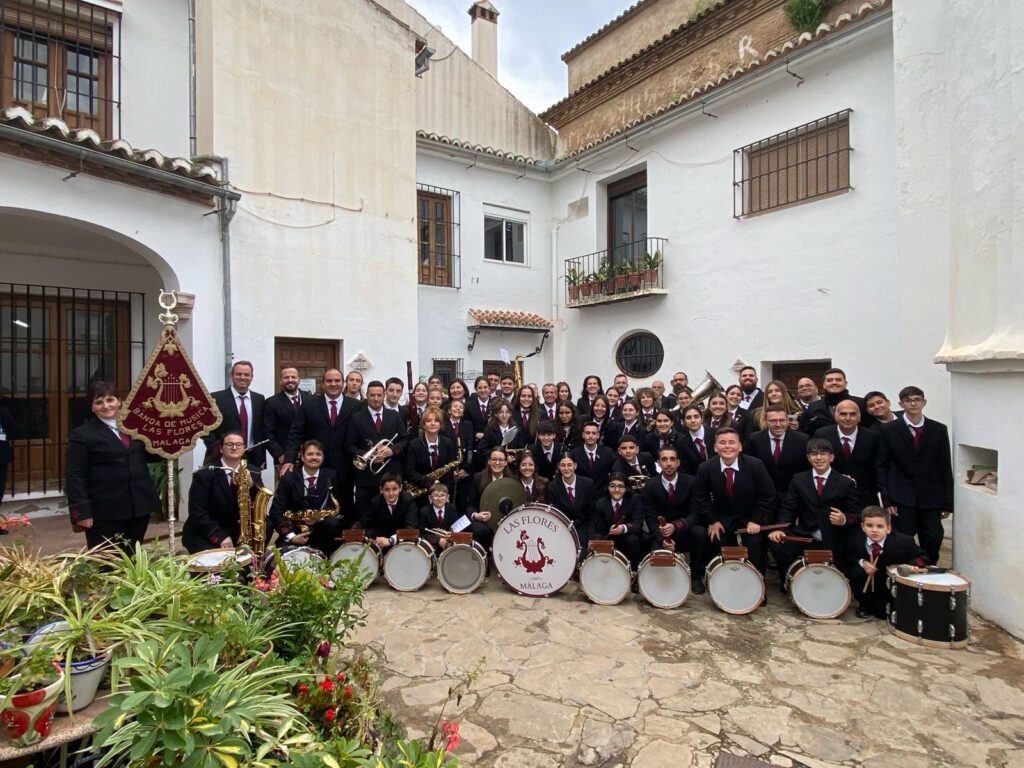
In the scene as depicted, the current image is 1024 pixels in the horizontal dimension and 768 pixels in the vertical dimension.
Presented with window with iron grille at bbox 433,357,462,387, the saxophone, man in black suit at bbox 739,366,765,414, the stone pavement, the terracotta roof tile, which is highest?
the terracotta roof tile

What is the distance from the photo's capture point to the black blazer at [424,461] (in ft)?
21.7

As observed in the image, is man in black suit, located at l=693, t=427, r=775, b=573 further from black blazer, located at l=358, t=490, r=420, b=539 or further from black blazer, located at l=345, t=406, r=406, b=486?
black blazer, located at l=345, t=406, r=406, b=486

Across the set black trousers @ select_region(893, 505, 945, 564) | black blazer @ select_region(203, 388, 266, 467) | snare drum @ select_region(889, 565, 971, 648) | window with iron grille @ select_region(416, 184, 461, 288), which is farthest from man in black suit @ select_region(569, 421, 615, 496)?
window with iron grille @ select_region(416, 184, 461, 288)

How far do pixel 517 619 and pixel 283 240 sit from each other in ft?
20.6

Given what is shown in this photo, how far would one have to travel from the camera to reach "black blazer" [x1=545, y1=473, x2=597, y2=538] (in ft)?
20.1

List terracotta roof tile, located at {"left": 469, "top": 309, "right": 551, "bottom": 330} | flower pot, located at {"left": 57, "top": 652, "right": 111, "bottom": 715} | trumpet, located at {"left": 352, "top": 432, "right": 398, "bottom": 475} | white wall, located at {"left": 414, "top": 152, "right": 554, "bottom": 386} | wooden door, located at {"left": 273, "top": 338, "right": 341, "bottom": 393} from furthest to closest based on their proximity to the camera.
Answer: terracotta roof tile, located at {"left": 469, "top": 309, "right": 551, "bottom": 330} < white wall, located at {"left": 414, "top": 152, "right": 554, "bottom": 386} < wooden door, located at {"left": 273, "top": 338, "right": 341, "bottom": 393} < trumpet, located at {"left": 352, "top": 432, "right": 398, "bottom": 475} < flower pot, located at {"left": 57, "top": 652, "right": 111, "bottom": 715}

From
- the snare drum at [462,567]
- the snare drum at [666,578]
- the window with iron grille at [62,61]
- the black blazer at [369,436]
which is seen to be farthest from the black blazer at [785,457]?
the window with iron grille at [62,61]

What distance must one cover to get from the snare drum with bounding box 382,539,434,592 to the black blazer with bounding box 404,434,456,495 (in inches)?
38.1

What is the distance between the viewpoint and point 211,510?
5.48 meters

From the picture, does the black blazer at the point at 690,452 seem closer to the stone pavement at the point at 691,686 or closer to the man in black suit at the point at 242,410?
the stone pavement at the point at 691,686

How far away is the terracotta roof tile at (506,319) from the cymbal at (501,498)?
656 centimetres

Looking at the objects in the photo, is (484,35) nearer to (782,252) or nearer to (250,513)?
(782,252)

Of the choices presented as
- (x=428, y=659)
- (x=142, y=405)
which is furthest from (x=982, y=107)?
(x=142, y=405)

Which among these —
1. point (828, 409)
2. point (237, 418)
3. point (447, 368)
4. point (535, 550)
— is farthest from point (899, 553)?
point (447, 368)
